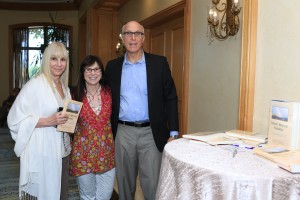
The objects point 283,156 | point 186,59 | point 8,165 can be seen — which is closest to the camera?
point 283,156

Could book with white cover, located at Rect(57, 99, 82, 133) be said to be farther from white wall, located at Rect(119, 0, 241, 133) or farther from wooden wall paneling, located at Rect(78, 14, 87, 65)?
wooden wall paneling, located at Rect(78, 14, 87, 65)

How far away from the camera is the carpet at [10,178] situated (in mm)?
3110

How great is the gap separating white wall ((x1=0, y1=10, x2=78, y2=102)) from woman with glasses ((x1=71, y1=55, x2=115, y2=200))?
7139 millimetres

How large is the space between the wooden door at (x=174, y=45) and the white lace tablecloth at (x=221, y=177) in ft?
7.09

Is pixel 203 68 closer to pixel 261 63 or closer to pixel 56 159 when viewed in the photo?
pixel 261 63

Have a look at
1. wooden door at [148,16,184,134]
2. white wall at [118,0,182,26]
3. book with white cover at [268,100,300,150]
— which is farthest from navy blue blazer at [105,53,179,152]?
white wall at [118,0,182,26]

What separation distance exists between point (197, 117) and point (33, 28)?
7.78m

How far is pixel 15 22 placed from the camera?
9.01 meters

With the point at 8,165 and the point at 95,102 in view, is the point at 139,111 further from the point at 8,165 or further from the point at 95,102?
the point at 8,165

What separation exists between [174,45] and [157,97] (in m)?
1.92

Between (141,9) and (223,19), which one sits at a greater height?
(141,9)

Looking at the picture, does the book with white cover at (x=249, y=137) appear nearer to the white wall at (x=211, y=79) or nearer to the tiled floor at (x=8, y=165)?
the white wall at (x=211, y=79)

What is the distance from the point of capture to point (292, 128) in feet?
4.72

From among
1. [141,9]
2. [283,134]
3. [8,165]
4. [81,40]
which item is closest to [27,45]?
[81,40]
